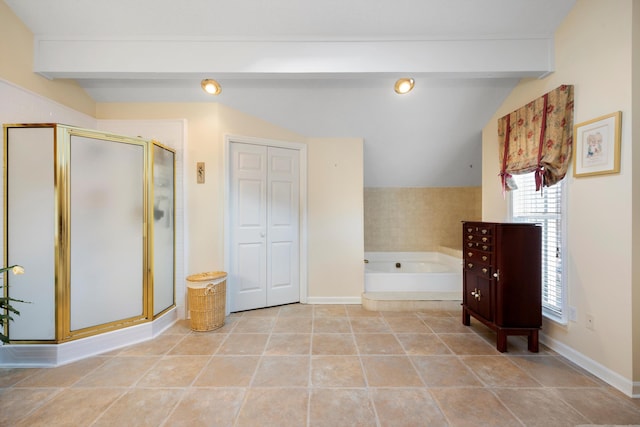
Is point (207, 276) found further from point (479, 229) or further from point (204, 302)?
point (479, 229)

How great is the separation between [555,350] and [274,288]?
269 centimetres

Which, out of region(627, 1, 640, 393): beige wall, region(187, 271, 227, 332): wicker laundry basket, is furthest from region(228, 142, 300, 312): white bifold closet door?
region(627, 1, 640, 393): beige wall

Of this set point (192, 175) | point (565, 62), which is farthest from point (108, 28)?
point (565, 62)

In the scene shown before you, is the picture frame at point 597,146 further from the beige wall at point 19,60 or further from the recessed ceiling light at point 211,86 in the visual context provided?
the beige wall at point 19,60

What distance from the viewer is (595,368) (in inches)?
73.2

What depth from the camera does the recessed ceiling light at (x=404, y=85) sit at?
99.7 inches

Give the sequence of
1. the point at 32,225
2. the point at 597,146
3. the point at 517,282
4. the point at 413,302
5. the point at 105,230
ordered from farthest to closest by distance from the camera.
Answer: the point at 413,302, the point at 105,230, the point at 517,282, the point at 32,225, the point at 597,146

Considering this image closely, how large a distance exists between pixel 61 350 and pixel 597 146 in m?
4.11

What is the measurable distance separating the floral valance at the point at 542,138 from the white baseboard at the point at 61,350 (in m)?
3.69

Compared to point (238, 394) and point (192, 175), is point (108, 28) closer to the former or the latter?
point (192, 175)

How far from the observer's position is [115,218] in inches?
90.6

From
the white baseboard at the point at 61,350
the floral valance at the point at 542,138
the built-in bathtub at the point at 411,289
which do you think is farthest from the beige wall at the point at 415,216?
the white baseboard at the point at 61,350

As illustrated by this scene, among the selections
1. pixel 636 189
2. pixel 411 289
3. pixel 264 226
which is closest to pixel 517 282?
pixel 636 189

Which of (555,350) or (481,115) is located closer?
(555,350)
